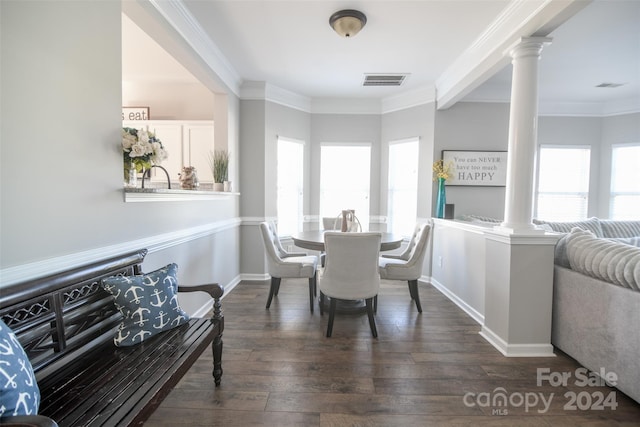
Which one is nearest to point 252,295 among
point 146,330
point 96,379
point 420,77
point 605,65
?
point 146,330

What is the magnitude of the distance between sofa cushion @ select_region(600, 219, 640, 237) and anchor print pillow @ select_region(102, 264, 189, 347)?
461 cm

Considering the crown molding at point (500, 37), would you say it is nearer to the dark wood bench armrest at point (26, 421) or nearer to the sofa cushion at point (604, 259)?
the sofa cushion at point (604, 259)

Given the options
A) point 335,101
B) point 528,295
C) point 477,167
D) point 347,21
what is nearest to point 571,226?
point 477,167

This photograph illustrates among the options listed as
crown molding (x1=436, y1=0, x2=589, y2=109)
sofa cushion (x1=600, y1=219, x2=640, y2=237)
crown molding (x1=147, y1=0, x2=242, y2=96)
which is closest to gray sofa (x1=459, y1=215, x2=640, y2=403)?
crown molding (x1=436, y1=0, x2=589, y2=109)

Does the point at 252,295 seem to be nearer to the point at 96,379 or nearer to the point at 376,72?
the point at 96,379

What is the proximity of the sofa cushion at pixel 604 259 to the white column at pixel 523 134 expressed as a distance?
1.01 ft

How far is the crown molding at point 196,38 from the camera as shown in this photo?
2227 millimetres

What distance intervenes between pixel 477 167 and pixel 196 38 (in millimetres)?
3839

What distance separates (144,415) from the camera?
109cm

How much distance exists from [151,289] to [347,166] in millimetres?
3713

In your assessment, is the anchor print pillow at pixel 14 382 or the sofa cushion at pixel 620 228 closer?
the anchor print pillow at pixel 14 382

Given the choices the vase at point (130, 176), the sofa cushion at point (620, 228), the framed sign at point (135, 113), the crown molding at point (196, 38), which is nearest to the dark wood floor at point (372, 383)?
the vase at point (130, 176)

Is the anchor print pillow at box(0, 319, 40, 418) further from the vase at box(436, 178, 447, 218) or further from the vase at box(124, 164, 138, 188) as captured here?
the vase at box(436, 178, 447, 218)

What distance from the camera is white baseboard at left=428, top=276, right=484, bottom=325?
284cm
